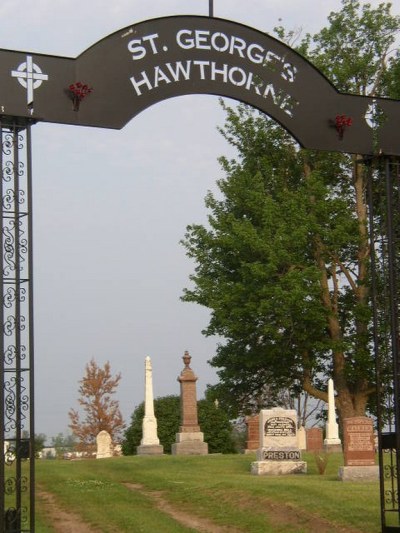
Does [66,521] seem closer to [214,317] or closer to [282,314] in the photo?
[282,314]

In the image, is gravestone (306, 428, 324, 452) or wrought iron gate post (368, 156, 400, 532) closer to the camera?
wrought iron gate post (368, 156, 400, 532)

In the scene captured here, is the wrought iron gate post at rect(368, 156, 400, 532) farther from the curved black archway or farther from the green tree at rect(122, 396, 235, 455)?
the green tree at rect(122, 396, 235, 455)

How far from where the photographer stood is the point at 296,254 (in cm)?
3266

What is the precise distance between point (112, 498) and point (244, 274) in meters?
15.6

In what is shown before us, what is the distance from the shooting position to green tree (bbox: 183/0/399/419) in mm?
32406

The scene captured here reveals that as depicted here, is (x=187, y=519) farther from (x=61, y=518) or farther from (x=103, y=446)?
(x=103, y=446)

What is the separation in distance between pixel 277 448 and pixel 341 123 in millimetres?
11688

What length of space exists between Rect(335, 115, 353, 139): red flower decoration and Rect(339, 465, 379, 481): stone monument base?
9.44 metres

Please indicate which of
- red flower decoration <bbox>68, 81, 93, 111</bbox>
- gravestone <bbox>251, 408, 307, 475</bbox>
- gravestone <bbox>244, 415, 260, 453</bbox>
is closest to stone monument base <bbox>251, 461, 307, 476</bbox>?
gravestone <bbox>251, 408, 307, 475</bbox>

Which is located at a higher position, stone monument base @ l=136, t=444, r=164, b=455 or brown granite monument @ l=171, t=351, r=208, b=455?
brown granite monument @ l=171, t=351, r=208, b=455

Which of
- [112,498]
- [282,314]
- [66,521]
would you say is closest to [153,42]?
[66,521]

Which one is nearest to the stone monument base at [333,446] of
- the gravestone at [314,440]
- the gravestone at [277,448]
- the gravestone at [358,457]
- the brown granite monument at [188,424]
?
the gravestone at [314,440]

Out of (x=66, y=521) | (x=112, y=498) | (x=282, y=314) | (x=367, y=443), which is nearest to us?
(x=66, y=521)

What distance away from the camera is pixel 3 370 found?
964 centimetres
